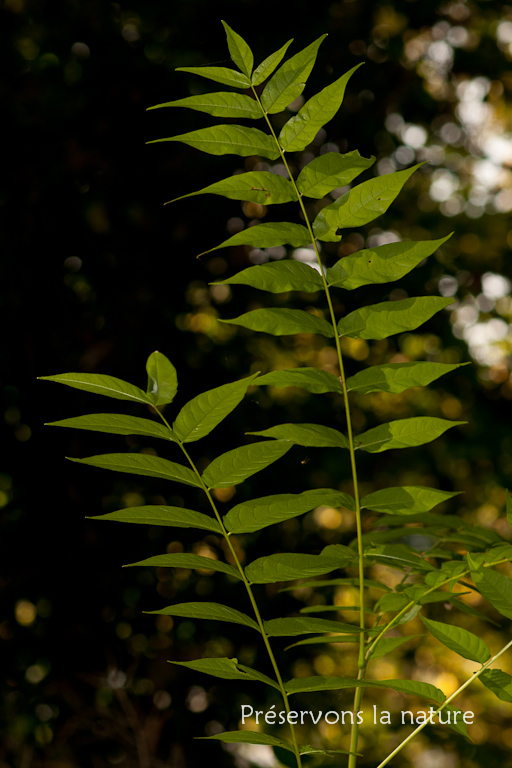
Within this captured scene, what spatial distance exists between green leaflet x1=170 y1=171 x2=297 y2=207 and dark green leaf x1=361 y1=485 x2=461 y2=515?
32 cm

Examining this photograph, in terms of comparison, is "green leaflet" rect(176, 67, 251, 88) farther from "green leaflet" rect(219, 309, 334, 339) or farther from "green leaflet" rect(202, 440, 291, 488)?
"green leaflet" rect(202, 440, 291, 488)

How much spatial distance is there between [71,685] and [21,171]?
1.34 metres

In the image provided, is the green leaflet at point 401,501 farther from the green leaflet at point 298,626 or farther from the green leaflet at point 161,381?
the green leaflet at point 161,381

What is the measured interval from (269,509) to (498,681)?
0.27m

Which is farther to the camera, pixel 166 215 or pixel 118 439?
pixel 166 215

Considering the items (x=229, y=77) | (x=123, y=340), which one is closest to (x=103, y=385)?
(x=229, y=77)

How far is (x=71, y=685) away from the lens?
164 cm

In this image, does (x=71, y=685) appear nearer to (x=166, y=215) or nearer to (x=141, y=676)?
(x=141, y=676)

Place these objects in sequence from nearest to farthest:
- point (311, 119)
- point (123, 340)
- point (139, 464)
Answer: point (139, 464)
point (311, 119)
point (123, 340)

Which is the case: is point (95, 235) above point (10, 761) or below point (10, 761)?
above

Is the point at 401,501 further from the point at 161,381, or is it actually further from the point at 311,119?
the point at 311,119

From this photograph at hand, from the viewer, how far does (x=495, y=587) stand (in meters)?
0.58

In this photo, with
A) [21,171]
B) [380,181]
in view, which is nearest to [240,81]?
[380,181]

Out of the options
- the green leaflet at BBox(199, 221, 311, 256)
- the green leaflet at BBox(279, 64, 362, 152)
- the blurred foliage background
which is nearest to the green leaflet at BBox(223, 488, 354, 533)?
the green leaflet at BBox(199, 221, 311, 256)
